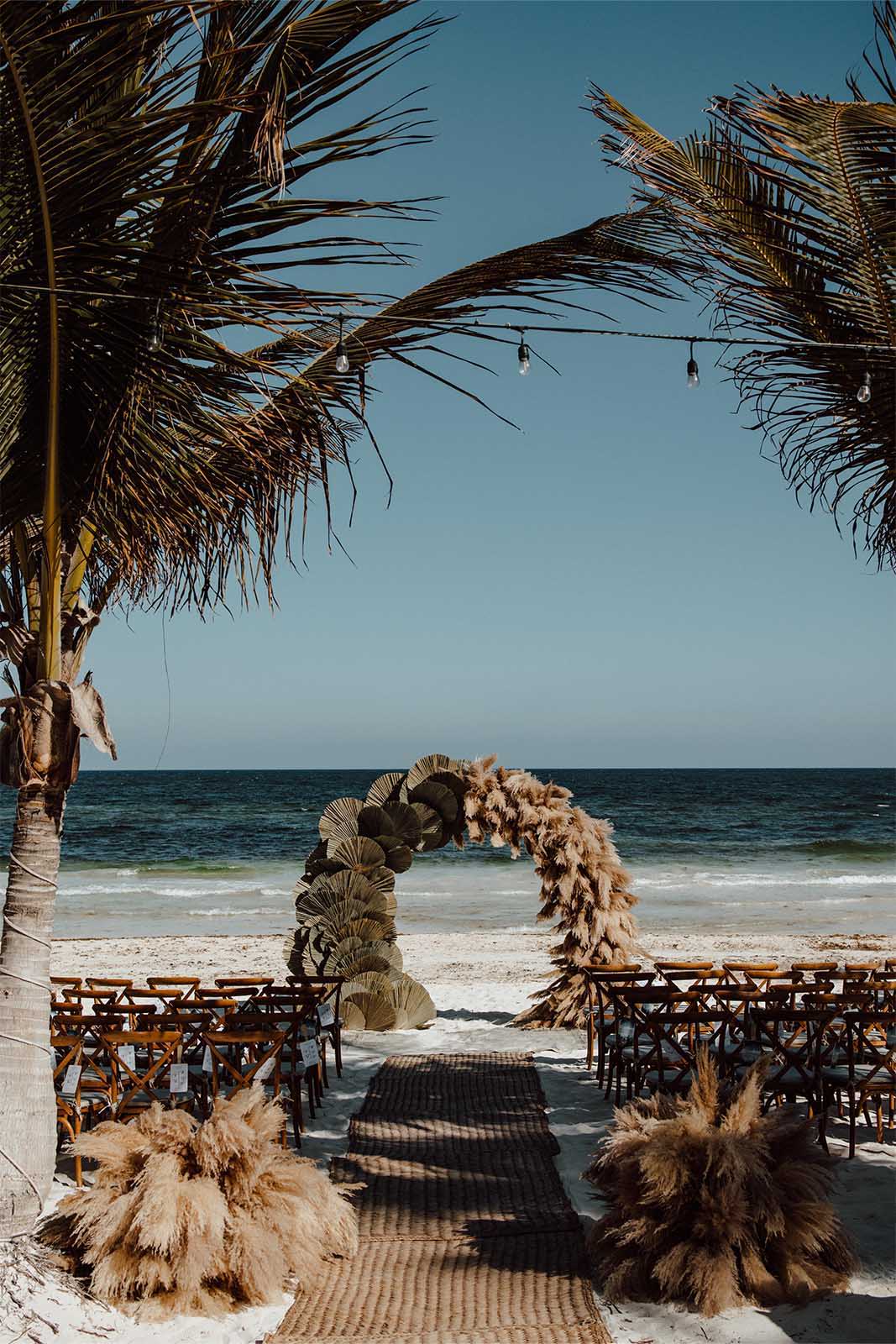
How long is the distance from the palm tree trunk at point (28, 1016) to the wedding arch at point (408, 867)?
566 centimetres

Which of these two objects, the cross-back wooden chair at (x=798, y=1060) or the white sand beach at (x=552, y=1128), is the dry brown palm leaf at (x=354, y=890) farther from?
the cross-back wooden chair at (x=798, y=1060)

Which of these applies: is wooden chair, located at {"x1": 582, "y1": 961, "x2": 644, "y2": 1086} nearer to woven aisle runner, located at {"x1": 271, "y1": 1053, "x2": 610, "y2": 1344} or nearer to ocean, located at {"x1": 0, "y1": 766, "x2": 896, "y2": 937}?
woven aisle runner, located at {"x1": 271, "y1": 1053, "x2": 610, "y2": 1344}

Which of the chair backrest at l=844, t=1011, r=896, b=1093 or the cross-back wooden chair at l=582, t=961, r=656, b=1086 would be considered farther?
the cross-back wooden chair at l=582, t=961, r=656, b=1086

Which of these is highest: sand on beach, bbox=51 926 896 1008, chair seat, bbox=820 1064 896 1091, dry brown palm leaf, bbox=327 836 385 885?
dry brown palm leaf, bbox=327 836 385 885

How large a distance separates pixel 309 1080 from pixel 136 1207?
3.24m

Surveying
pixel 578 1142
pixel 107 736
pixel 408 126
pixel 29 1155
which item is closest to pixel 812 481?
pixel 408 126

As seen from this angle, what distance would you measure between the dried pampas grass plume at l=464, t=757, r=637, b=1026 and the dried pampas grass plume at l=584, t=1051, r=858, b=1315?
222 inches

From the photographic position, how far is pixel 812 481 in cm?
591

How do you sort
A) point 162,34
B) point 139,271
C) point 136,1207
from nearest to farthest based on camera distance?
point 162,34 → point 139,271 → point 136,1207

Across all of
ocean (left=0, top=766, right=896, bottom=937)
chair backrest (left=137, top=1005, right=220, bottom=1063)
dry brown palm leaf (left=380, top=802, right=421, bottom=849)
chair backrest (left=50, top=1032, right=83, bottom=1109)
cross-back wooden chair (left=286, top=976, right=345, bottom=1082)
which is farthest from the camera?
ocean (left=0, top=766, right=896, bottom=937)

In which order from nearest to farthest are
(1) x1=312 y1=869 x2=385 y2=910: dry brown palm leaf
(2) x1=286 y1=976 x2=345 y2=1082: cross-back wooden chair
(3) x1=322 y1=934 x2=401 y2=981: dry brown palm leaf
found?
1. (2) x1=286 y1=976 x2=345 y2=1082: cross-back wooden chair
2. (3) x1=322 y1=934 x2=401 y2=981: dry brown palm leaf
3. (1) x1=312 y1=869 x2=385 y2=910: dry brown palm leaf

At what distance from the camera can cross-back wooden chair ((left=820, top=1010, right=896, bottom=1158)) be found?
6.75 m

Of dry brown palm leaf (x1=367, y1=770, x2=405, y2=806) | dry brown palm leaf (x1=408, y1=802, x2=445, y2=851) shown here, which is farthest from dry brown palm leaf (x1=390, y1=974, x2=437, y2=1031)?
dry brown palm leaf (x1=367, y1=770, x2=405, y2=806)

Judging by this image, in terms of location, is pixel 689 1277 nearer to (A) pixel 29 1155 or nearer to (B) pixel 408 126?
(A) pixel 29 1155
